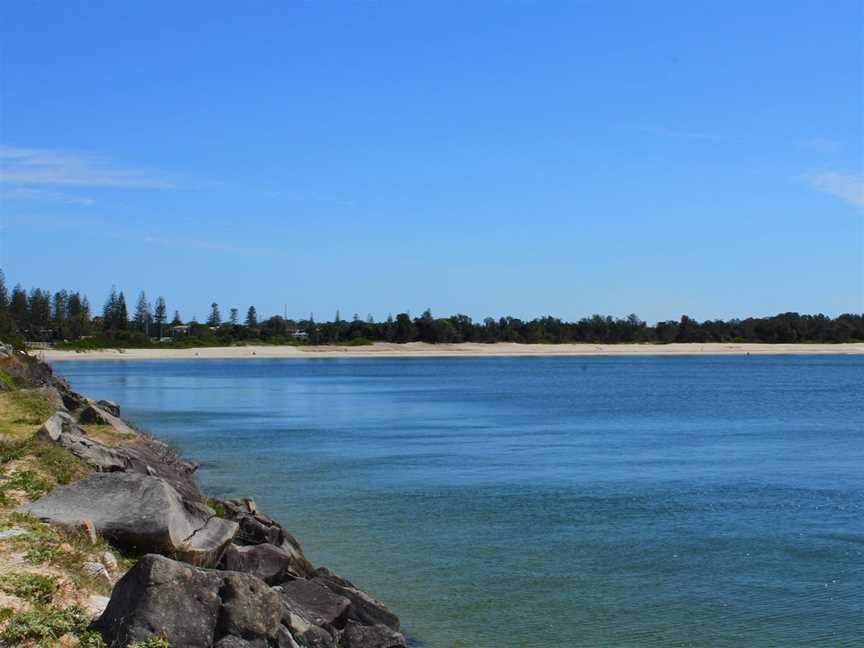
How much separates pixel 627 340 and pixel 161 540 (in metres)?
167

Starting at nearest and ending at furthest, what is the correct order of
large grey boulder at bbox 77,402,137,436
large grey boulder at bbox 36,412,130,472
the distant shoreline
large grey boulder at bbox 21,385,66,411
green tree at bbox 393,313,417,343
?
large grey boulder at bbox 36,412,130,472 → large grey boulder at bbox 21,385,66,411 → large grey boulder at bbox 77,402,137,436 → the distant shoreline → green tree at bbox 393,313,417,343

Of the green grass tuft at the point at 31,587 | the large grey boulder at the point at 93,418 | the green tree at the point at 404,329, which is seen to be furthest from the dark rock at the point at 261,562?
the green tree at the point at 404,329

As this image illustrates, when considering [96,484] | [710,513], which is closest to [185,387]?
[710,513]

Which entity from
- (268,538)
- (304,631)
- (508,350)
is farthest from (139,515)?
(508,350)

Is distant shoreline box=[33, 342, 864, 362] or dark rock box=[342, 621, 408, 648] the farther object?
distant shoreline box=[33, 342, 864, 362]

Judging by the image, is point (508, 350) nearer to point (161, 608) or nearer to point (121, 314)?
point (121, 314)

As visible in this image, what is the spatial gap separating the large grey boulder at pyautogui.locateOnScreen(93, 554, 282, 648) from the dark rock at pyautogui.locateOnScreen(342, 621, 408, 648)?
81.8 inches

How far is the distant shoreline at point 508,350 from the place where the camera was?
144 meters

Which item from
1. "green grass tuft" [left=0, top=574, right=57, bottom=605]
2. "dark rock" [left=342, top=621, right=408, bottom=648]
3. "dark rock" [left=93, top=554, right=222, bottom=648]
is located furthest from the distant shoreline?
"dark rock" [left=93, top=554, right=222, bottom=648]

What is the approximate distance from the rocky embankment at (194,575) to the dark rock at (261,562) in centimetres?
1

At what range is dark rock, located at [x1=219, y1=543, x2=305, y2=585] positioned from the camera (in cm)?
1126

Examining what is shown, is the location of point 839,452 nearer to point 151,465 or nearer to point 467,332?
point 151,465

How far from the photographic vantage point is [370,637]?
10.7 metres

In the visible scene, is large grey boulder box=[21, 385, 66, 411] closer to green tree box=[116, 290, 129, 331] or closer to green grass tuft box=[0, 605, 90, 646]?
green grass tuft box=[0, 605, 90, 646]
